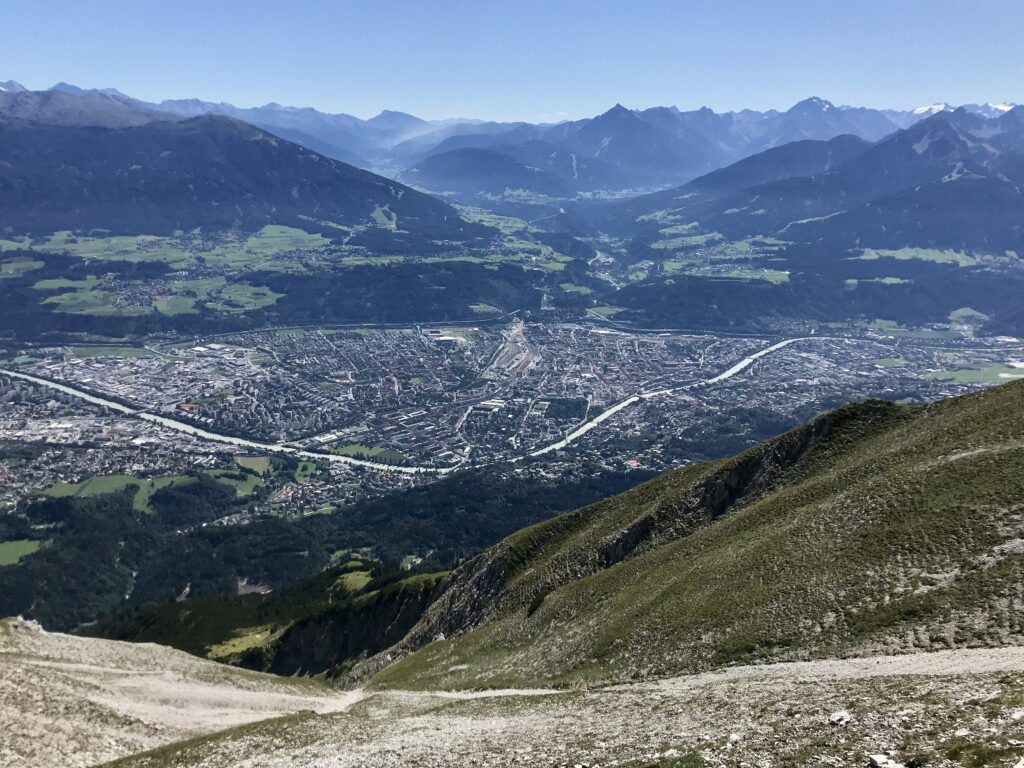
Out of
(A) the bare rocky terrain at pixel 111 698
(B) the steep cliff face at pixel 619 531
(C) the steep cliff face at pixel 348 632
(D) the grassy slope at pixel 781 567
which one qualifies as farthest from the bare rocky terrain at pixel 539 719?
(C) the steep cliff face at pixel 348 632

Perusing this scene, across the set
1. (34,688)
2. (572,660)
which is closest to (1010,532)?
(572,660)

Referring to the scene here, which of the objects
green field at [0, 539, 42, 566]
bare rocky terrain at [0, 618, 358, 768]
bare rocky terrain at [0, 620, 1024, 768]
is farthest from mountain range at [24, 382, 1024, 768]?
green field at [0, 539, 42, 566]

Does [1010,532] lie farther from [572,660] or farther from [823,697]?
[572,660]

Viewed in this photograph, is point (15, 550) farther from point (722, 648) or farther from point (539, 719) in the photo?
point (722, 648)

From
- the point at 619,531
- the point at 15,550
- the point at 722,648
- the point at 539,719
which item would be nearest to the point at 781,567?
the point at 722,648

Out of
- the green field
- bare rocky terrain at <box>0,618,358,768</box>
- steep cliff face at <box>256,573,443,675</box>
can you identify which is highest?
bare rocky terrain at <box>0,618,358,768</box>

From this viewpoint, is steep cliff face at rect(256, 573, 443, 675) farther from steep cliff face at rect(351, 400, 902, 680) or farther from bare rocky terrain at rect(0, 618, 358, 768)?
bare rocky terrain at rect(0, 618, 358, 768)

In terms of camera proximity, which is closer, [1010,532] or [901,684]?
[901,684]
